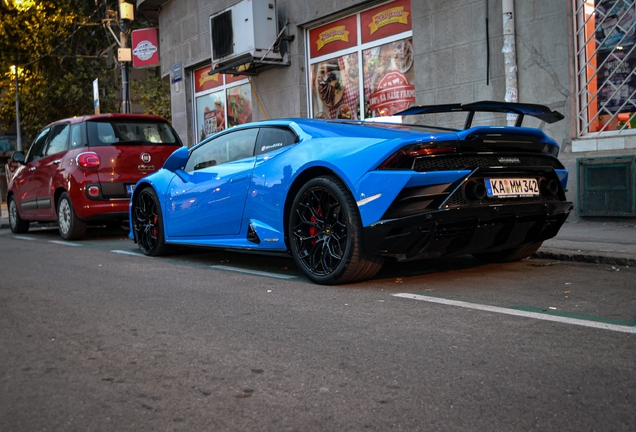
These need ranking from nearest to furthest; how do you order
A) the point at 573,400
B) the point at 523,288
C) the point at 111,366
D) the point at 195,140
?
the point at 573,400 < the point at 111,366 < the point at 523,288 < the point at 195,140

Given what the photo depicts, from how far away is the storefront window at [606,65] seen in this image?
29.5 ft

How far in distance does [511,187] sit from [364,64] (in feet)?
25.9

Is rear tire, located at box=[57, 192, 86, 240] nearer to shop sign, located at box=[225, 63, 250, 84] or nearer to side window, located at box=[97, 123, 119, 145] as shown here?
side window, located at box=[97, 123, 119, 145]

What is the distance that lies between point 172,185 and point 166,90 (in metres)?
24.7

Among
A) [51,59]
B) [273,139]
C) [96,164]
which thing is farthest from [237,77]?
[51,59]

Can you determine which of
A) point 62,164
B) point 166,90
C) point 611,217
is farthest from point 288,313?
point 166,90

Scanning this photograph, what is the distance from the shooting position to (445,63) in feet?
35.9

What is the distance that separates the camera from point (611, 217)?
902 centimetres

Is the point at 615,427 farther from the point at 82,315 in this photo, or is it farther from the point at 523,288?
the point at 82,315

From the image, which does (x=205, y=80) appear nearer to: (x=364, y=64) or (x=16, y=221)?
(x=364, y=64)

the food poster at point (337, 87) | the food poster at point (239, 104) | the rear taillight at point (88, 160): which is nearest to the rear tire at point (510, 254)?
the rear taillight at point (88, 160)

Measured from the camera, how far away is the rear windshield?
1009 centimetres

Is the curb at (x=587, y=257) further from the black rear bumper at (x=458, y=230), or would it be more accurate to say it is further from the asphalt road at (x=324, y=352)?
the black rear bumper at (x=458, y=230)

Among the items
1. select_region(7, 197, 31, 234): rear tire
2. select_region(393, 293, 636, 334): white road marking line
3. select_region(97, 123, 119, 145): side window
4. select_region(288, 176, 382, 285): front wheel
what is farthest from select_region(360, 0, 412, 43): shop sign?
select_region(393, 293, 636, 334): white road marking line
